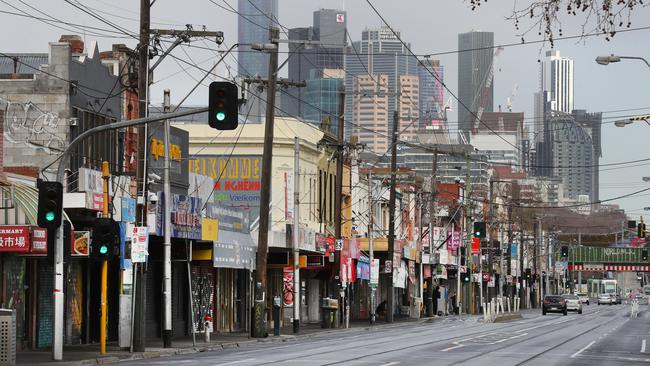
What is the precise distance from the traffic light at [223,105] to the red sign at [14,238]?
10.8 m

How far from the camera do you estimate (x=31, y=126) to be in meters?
43.8

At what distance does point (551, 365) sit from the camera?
31781 millimetres

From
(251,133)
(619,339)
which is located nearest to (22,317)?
(619,339)

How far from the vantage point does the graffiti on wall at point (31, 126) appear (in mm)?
43625

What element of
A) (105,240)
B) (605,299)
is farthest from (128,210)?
(605,299)

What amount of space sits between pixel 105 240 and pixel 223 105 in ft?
27.1

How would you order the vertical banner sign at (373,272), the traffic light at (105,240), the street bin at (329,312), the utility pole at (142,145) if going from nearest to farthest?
the traffic light at (105,240), the utility pole at (142,145), the street bin at (329,312), the vertical banner sign at (373,272)

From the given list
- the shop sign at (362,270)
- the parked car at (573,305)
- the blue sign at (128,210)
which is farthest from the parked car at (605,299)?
the blue sign at (128,210)

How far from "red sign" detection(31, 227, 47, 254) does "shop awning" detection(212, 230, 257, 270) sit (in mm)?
14934

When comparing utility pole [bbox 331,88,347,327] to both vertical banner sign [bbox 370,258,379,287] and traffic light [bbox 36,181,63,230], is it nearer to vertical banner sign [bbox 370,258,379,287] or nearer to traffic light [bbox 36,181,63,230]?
vertical banner sign [bbox 370,258,379,287]

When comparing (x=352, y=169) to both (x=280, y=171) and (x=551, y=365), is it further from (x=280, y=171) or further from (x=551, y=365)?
(x=551, y=365)

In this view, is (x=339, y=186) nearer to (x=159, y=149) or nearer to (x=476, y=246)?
(x=159, y=149)

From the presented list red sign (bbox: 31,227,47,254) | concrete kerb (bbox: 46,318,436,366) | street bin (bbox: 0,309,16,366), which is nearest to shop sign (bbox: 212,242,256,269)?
concrete kerb (bbox: 46,318,436,366)

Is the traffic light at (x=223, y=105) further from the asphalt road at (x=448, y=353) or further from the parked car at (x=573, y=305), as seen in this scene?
the parked car at (x=573, y=305)
